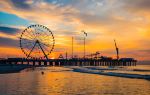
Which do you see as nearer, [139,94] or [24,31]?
[139,94]

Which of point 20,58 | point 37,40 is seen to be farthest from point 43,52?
point 20,58

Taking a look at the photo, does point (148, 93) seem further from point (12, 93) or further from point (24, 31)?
point (24, 31)

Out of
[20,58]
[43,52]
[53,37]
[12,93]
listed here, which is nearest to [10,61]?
[20,58]

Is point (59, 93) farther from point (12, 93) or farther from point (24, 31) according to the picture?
point (24, 31)

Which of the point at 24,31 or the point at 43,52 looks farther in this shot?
the point at 43,52

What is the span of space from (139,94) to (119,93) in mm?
1761

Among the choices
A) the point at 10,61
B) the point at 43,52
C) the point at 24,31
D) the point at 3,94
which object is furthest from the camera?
the point at 10,61

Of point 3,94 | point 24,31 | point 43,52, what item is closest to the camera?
point 3,94

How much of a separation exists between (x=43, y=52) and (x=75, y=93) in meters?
120

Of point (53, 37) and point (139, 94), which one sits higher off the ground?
point (53, 37)

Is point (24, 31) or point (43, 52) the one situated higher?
point (24, 31)

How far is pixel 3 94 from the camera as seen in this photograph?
26.1 meters

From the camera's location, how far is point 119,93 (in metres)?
27.3

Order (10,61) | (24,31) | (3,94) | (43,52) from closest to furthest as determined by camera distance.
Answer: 1. (3,94)
2. (24,31)
3. (43,52)
4. (10,61)
